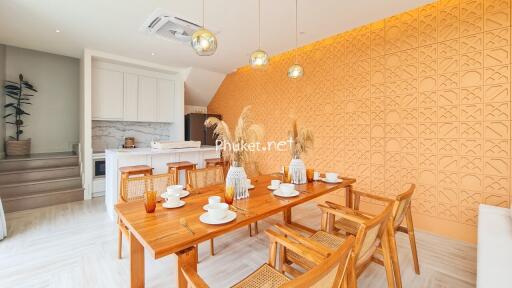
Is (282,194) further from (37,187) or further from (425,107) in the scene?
(37,187)

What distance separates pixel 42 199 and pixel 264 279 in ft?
13.6

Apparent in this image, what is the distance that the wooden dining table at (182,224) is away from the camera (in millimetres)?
1062

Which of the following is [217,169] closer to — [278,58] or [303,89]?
[303,89]

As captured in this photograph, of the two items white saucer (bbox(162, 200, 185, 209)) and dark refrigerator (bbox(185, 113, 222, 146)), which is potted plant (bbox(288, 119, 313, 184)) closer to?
white saucer (bbox(162, 200, 185, 209))

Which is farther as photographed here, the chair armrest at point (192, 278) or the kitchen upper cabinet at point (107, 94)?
the kitchen upper cabinet at point (107, 94)

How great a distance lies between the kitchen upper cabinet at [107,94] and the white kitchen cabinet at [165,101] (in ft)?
2.48

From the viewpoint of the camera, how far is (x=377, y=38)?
3031 mm

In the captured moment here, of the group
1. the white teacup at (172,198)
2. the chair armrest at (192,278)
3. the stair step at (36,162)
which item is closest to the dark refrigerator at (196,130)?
the stair step at (36,162)

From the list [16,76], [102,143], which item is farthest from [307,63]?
[16,76]

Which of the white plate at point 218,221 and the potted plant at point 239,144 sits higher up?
the potted plant at point 239,144

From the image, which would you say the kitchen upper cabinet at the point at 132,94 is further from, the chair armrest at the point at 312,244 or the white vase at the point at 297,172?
the chair armrest at the point at 312,244

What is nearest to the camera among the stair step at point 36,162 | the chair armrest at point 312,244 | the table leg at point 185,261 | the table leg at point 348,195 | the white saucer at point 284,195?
the table leg at point 185,261

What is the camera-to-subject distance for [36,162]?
3867 mm

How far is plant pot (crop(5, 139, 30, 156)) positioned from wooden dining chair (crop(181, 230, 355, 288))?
5131 millimetres
